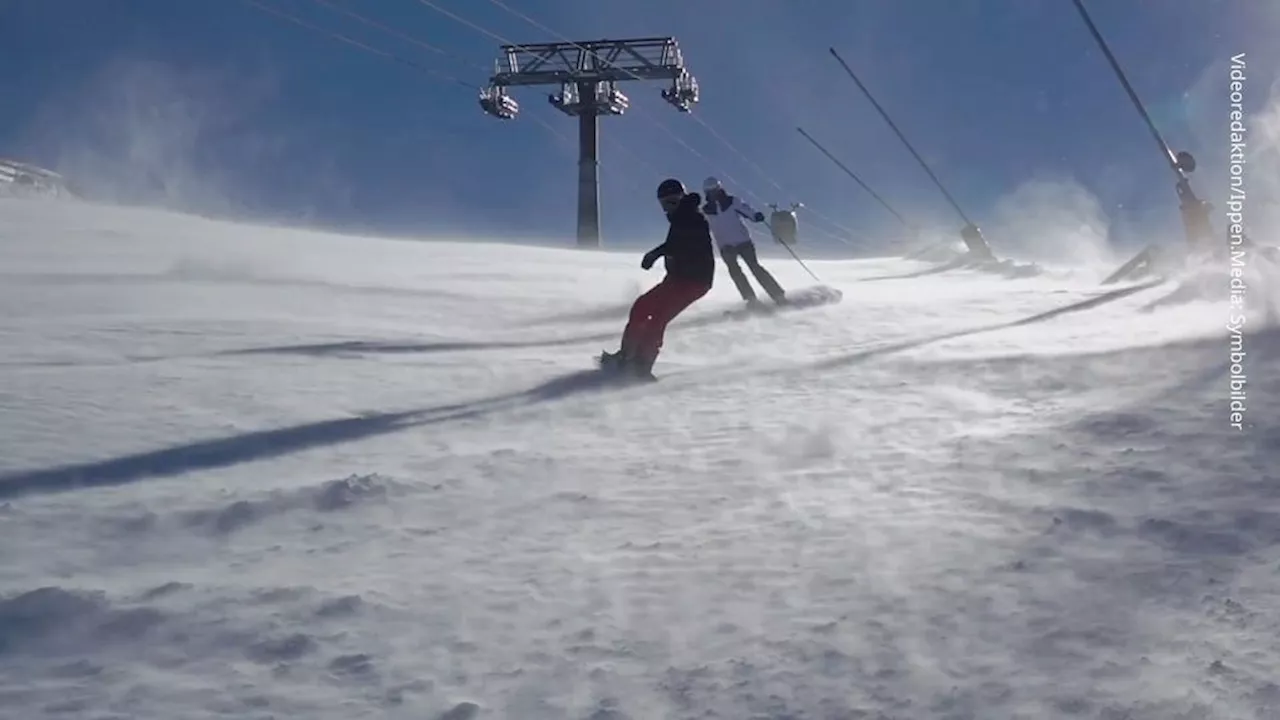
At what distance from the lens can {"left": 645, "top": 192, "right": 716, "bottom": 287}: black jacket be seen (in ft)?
27.4

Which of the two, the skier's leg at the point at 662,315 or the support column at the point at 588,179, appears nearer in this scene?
the skier's leg at the point at 662,315

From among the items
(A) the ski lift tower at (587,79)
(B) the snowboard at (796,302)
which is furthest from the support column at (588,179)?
(B) the snowboard at (796,302)

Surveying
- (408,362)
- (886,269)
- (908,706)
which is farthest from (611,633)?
(886,269)

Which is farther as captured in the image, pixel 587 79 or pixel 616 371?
pixel 587 79

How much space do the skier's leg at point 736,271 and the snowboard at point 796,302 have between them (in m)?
0.14

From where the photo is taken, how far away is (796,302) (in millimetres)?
12719

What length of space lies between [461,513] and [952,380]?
12.0 ft

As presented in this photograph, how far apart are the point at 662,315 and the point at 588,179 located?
35279 mm

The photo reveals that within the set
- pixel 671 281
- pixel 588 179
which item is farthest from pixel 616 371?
pixel 588 179

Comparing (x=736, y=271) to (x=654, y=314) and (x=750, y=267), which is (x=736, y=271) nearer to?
(x=750, y=267)

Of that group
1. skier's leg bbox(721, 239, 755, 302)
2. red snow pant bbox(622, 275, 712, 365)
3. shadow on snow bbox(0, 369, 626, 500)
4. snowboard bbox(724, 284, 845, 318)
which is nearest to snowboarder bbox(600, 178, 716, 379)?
red snow pant bbox(622, 275, 712, 365)

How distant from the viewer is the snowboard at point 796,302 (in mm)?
11969

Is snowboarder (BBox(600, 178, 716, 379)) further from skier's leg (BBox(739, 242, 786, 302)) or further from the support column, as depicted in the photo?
the support column

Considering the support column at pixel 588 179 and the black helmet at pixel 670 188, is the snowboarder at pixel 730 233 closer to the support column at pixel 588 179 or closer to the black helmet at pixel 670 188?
the black helmet at pixel 670 188
